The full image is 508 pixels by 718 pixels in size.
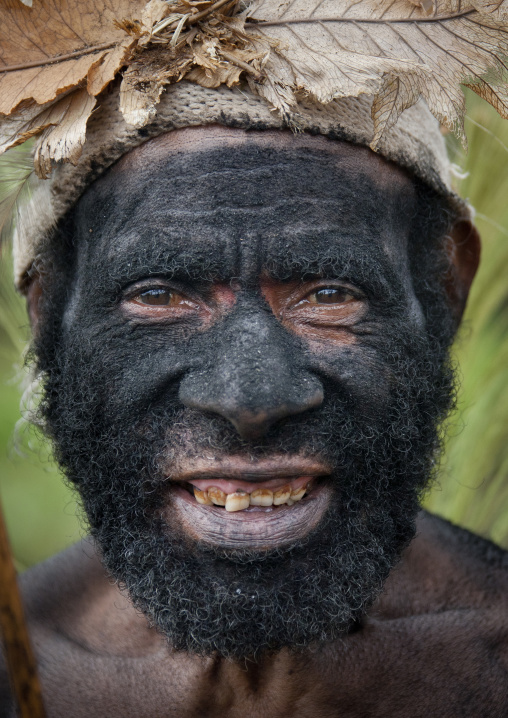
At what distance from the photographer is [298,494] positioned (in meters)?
2.31

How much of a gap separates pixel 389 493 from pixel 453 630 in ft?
2.10

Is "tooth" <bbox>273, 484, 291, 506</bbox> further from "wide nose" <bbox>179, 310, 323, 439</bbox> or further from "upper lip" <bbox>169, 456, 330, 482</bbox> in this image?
"wide nose" <bbox>179, 310, 323, 439</bbox>

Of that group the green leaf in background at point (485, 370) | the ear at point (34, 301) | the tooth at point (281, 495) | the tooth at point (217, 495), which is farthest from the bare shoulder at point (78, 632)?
the green leaf in background at point (485, 370)

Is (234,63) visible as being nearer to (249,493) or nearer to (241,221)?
(241,221)

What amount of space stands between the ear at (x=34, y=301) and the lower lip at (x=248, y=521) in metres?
0.88

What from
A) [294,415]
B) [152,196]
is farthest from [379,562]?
[152,196]

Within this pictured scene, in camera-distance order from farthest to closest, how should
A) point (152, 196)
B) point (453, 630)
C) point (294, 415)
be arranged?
point (453, 630) → point (152, 196) → point (294, 415)

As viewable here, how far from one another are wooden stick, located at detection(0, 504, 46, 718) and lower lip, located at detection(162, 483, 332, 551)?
0.75m

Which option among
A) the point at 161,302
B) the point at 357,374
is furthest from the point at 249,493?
the point at 161,302

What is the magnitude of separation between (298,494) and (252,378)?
0.40 meters

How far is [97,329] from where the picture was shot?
2449 mm

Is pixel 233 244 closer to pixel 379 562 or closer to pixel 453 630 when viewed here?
pixel 379 562

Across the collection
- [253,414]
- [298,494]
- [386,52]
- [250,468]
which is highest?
[386,52]

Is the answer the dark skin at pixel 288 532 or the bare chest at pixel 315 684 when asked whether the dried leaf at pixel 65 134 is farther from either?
the bare chest at pixel 315 684
